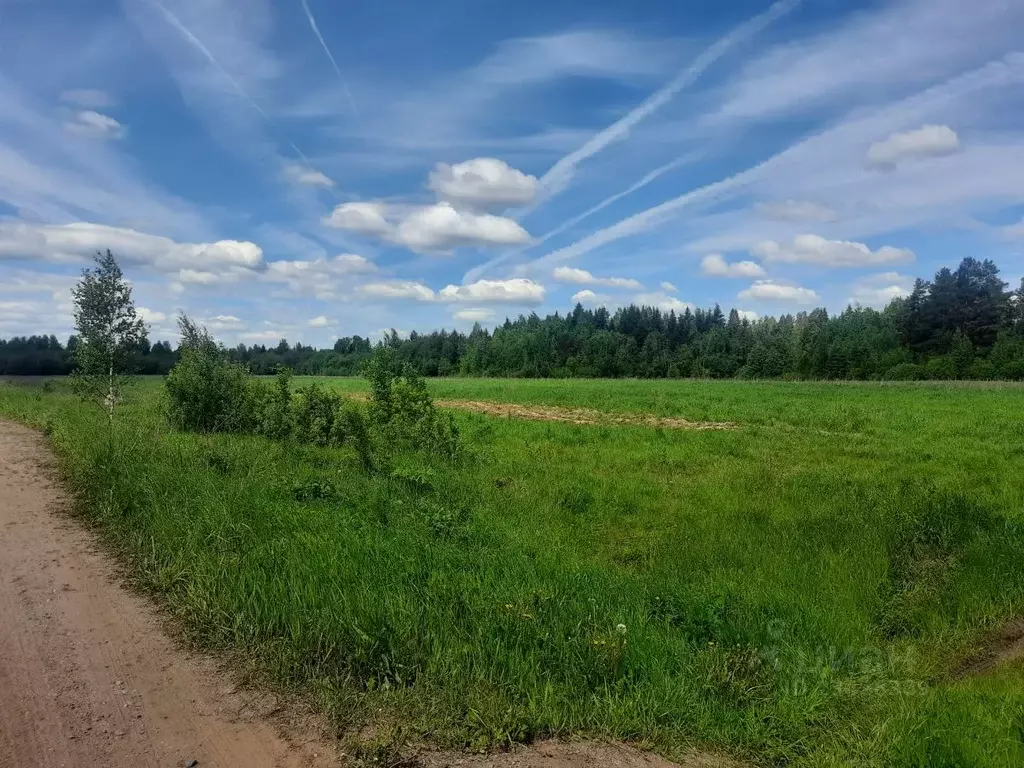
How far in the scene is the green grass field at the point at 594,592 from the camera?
398 centimetres

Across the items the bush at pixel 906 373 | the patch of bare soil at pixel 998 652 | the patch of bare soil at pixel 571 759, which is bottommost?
the patch of bare soil at pixel 998 652

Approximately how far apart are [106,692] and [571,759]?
3.08m

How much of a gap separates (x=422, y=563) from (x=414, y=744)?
8.59 ft

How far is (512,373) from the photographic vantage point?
112938 millimetres

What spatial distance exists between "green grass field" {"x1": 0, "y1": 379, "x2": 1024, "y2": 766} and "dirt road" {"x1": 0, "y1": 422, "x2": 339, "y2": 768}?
0.29m

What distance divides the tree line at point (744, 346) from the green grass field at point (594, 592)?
12.0 m

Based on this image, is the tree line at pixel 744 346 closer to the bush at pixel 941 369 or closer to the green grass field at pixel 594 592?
the bush at pixel 941 369

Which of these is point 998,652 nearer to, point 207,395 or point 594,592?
point 594,592

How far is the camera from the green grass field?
3.98m

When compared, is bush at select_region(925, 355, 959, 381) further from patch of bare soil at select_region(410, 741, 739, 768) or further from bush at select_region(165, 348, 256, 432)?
patch of bare soil at select_region(410, 741, 739, 768)

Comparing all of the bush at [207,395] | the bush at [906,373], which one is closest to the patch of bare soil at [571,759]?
the bush at [207,395]

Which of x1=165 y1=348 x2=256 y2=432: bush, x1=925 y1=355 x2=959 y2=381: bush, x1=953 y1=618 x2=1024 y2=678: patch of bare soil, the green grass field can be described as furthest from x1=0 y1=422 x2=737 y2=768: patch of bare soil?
x1=925 y1=355 x2=959 y2=381: bush

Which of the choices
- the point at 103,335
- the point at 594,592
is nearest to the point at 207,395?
the point at 103,335

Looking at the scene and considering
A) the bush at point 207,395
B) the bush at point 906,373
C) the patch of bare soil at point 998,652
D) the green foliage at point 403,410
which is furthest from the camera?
the bush at point 906,373
